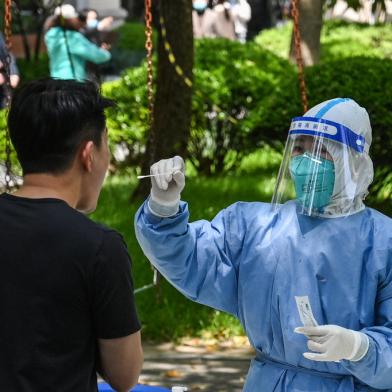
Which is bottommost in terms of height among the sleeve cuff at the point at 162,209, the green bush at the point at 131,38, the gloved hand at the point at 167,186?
the green bush at the point at 131,38

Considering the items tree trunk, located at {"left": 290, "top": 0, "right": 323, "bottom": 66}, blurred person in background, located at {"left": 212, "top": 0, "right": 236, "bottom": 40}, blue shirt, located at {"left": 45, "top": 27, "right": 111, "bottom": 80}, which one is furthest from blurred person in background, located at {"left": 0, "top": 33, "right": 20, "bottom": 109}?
blurred person in background, located at {"left": 212, "top": 0, "right": 236, "bottom": 40}

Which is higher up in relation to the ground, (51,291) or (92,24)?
(51,291)

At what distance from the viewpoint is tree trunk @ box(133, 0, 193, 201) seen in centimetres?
787

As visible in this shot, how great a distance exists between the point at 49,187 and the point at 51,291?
25 cm

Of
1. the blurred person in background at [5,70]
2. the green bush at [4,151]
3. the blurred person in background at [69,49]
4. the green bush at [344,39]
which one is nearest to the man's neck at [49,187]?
the blurred person in background at [5,70]

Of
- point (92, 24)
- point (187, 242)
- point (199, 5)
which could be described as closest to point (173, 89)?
point (187, 242)

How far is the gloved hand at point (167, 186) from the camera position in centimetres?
290

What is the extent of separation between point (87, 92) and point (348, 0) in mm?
5953

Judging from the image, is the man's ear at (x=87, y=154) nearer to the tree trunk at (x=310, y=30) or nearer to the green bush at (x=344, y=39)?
the tree trunk at (x=310, y=30)

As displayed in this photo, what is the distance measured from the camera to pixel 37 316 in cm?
237

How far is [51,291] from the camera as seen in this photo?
2357 mm

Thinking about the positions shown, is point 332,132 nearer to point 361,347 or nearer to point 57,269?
point 361,347

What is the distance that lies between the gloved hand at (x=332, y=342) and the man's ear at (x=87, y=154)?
2.38 feet

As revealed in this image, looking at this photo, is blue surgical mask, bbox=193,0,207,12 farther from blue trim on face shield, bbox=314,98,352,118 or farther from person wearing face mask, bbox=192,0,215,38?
blue trim on face shield, bbox=314,98,352,118
